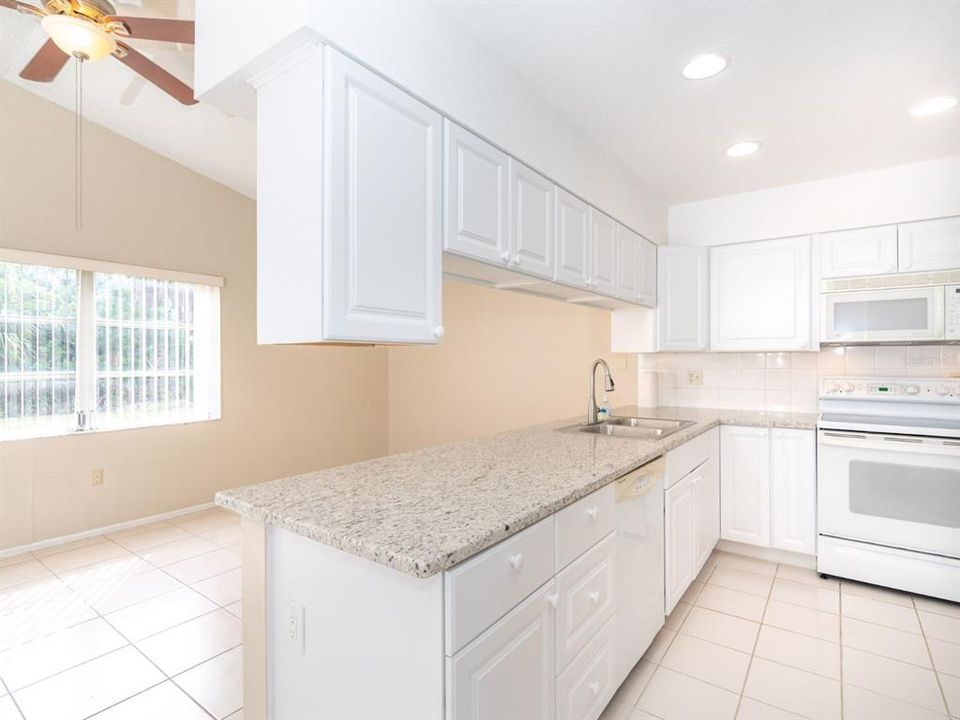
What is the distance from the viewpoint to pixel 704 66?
6.48 feet

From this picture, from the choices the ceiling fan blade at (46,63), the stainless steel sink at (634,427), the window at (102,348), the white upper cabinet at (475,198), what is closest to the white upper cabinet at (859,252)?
the stainless steel sink at (634,427)

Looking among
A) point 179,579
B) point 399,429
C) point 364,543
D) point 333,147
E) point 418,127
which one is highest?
point 418,127

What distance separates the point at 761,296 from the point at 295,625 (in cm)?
328

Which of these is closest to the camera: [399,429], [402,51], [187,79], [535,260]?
[402,51]

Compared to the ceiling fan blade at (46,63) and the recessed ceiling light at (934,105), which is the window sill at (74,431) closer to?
the ceiling fan blade at (46,63)

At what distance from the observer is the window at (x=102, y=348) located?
3354mm

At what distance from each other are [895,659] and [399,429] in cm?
456

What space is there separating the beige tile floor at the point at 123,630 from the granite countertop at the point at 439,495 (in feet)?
3.41

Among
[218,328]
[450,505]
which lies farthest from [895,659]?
[218,328]

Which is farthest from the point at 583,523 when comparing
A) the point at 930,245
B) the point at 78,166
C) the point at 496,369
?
the point at 78,166

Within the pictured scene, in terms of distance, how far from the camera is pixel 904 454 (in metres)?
2.58

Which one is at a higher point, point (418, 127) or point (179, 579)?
point (418, 127)

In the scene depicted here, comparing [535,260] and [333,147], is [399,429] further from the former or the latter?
[333,147]

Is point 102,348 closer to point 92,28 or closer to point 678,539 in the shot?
point 92,28
